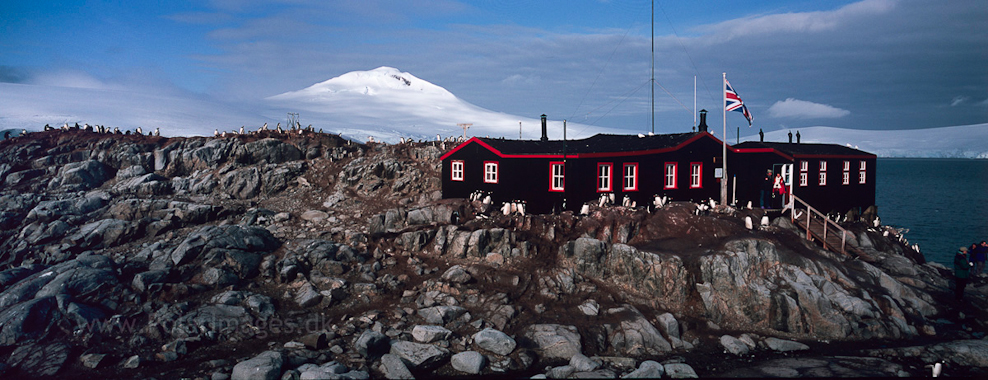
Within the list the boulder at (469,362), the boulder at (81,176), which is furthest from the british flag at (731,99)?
the boulder at (81,176)

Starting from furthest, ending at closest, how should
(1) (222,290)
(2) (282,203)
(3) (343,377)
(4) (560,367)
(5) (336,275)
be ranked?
(2) (282,203)
(5) (336,275)
(1) (222,290)
(4) (560,367)
(3) (343,377)

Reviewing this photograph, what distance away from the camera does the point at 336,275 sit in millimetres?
21250

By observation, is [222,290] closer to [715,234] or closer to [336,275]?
[336,275]

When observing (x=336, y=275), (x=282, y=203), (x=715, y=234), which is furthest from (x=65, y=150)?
(x=715, y=234)

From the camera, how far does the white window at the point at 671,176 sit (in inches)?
1057

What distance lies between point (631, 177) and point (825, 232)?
31.3 feet

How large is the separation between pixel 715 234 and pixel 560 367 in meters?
10.5

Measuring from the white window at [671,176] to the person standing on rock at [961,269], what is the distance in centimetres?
1199

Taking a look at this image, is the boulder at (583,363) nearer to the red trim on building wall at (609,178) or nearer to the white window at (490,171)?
the red trim on building wall at (609,178)

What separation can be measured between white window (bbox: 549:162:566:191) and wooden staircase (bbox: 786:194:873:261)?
11.6m

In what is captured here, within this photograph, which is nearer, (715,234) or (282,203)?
(715,234)

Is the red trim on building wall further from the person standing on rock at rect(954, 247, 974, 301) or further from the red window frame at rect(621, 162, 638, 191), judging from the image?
the person standing on rock at rect(954, 247, 974, 301)

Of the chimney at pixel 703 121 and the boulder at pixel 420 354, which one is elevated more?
the chimney at pixel 703 121

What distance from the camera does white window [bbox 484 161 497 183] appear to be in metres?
26.8
